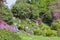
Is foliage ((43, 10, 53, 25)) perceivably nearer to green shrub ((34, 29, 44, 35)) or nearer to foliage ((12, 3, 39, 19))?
foliage ((12, 3, 39, 19))

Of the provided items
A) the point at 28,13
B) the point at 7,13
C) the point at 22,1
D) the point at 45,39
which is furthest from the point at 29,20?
the point at 45,39

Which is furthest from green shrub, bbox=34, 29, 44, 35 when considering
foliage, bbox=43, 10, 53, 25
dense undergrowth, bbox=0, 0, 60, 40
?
foliage, bbox=43, 10, 53, 25

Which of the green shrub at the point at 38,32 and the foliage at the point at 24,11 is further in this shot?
the foliage at the point at 24,11

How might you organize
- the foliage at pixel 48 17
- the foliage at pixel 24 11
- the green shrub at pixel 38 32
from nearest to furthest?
the green shrub at pixel 38 32 → the foliage at pixel 24 11 → the foliage at pixel 48 17

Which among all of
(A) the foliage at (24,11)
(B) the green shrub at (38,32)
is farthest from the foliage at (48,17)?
(B) the green shrub at (38,32)

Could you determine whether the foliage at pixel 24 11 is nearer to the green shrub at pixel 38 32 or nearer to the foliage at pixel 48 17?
the foliage at pixel 48 17

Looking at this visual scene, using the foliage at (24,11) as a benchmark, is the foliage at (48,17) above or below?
below

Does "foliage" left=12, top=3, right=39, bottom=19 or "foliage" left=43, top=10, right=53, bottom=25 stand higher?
"foliage" left=12, top=3, right=39, bottom=19

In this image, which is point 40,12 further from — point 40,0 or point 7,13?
point 7,13

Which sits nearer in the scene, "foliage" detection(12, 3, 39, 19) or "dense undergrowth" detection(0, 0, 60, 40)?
"dense undergrowth" detection(0, 0, 60, 40)

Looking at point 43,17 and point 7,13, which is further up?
point 7,13

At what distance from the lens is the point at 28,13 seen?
898 inches

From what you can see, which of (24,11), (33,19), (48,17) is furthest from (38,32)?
(48,17)

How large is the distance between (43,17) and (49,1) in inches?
84.7
